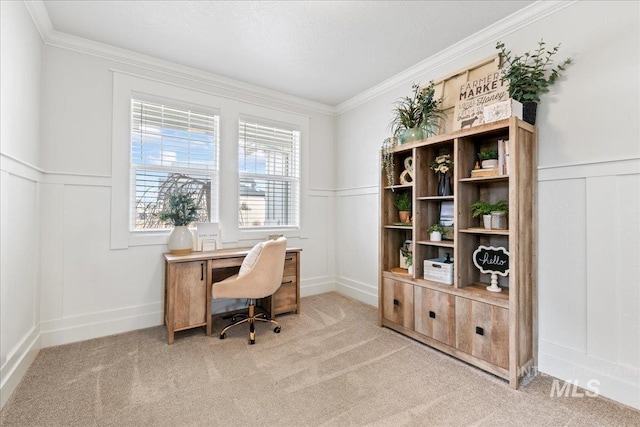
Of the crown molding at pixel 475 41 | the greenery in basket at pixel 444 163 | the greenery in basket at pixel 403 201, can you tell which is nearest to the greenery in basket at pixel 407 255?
the greenery in basket at pixel 403 201

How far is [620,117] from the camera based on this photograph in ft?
5.84

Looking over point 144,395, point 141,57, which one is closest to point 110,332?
point 144,395

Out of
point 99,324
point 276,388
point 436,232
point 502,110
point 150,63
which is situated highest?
point 150,63

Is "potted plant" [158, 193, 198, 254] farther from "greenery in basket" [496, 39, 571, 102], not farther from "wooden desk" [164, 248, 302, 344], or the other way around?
"greenery in basket" [496, 39, 571, 102]

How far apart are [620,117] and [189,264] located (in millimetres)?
3322

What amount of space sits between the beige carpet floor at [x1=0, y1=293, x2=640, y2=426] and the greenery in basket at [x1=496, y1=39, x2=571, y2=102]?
6.63 ft

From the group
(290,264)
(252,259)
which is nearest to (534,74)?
(252,259)

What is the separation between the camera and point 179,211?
111 inches

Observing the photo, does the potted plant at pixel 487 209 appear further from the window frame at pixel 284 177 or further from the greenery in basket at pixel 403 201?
the window frame at pixel 284 177

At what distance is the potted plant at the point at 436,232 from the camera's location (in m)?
2.50

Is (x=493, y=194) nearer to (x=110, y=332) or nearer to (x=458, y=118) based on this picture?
(x=458, y=118)

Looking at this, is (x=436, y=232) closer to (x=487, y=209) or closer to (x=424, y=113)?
(x=487, y=209)

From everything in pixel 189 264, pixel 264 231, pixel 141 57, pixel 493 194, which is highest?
pixel 141 57

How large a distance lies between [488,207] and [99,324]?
351 centimetres
